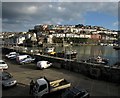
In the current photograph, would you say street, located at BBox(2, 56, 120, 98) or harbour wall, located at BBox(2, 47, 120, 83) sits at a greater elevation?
harbour wall, located at BBox(2, 47, 120, 83)

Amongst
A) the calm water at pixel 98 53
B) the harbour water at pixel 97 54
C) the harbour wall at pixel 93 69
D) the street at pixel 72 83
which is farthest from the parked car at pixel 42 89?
the calm water at pixel 98 53

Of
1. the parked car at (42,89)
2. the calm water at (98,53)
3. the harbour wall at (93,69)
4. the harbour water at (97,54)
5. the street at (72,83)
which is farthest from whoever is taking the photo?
the calm water at (98,53)

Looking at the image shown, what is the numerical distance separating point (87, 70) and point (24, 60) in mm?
9963

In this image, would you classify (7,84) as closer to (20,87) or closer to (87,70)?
(20,87)

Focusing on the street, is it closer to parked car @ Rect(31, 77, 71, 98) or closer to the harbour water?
parked car @ Rect(31, 77, 71, 98)

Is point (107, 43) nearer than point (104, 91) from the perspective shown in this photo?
No

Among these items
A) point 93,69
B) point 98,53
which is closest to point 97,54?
point 98,53

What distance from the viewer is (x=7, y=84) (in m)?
15.6

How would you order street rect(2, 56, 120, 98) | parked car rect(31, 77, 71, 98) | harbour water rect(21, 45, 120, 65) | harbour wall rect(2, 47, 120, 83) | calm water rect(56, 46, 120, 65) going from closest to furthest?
1. parked car rect(31, 77, 71, 98)
2. street rect(2, 56, 120, 98)
3. harbour wall rect(2, 47, 120, 83)
4. harbour water rect(21, 45, 120, 65)
5. calm water rect(56, 46, 120, 65)

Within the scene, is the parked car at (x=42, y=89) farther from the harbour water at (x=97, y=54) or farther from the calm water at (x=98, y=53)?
the calm water at (x=98, y=53)

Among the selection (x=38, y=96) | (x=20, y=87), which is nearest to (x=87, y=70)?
(x=20, y=87)

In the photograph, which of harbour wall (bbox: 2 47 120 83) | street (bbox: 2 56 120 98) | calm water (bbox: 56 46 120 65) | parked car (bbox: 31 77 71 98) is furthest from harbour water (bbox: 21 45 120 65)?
parked car (bbox: 31 77 71 98)

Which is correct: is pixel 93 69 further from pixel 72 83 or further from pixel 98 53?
pixel 98 53

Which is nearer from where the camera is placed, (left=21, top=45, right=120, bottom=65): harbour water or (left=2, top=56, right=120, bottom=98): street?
(left=2, top=56, right=120, bottom=98): street
